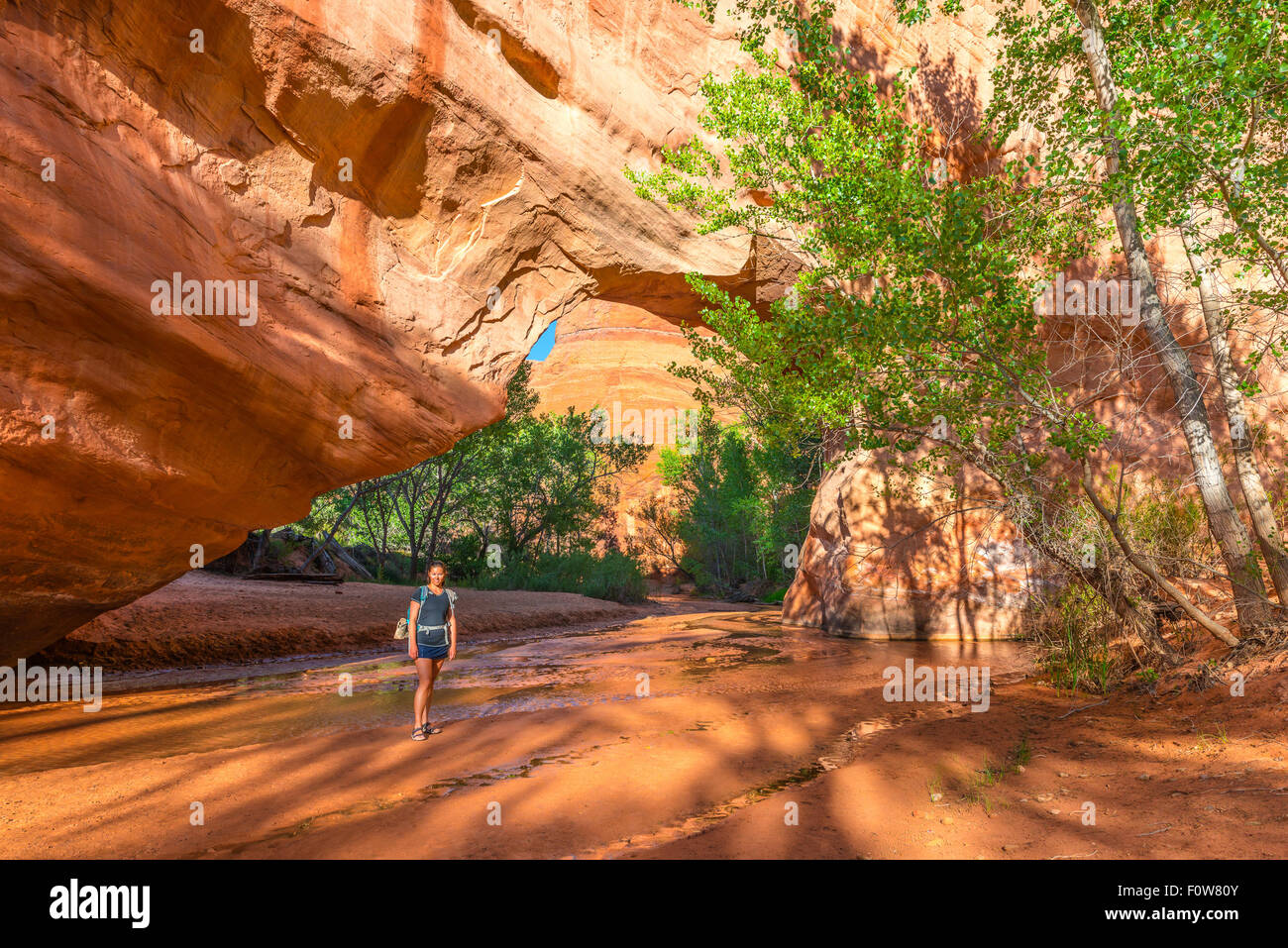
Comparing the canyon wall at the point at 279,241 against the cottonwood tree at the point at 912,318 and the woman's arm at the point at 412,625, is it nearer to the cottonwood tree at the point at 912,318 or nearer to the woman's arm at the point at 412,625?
the woman's arm at the point at 412,625

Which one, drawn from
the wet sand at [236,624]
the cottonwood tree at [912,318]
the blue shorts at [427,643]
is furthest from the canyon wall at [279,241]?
the blue shorts at [427,643]

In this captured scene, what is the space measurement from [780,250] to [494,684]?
32.2 ft

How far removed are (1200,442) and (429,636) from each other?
7.80 metres

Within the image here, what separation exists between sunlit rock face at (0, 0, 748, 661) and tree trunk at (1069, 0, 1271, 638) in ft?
23.5

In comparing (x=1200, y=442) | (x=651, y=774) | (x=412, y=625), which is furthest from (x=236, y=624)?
(x=1200, y=442)

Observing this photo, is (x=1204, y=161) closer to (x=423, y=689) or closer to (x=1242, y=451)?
(x=1242, y=451)

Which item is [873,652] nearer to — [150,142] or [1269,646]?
[1269,646]

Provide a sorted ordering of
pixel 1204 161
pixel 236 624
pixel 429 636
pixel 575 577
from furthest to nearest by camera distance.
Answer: pixel 575 577 < pixel 236 624 < pixel 429 636 < pixel 1204 161

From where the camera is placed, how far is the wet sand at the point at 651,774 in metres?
3.59

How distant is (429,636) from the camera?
6.10 meters

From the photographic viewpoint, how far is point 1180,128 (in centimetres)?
563

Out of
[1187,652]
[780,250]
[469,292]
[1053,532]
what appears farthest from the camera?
[780,250]

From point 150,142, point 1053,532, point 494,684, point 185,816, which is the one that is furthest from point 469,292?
point 1053,532

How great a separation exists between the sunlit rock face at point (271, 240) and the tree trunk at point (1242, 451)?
7792mm
